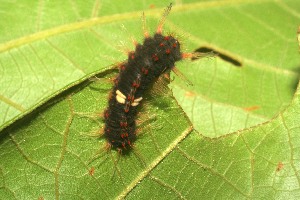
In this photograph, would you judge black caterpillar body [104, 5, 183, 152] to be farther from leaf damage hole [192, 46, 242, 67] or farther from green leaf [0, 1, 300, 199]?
leaf damage hole [192, 46, 242, 67]

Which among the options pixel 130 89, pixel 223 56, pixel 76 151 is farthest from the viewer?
pixel 223 56

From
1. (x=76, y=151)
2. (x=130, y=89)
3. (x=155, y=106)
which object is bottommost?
(x=76, y=151)

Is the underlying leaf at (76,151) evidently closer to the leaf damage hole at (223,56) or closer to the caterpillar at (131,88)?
the caterpillar at (131,88)

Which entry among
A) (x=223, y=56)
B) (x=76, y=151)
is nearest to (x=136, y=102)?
(x=76, y=151)

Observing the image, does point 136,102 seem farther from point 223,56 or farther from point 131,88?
point 223,56

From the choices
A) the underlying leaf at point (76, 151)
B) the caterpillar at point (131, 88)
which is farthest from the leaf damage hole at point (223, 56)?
the underlying leaf at point (76, 151)

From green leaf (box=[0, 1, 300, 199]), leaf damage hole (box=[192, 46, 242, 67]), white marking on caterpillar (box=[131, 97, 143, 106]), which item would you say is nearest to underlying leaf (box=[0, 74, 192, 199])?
green leaf (box=[0, 1, 300, 199])
